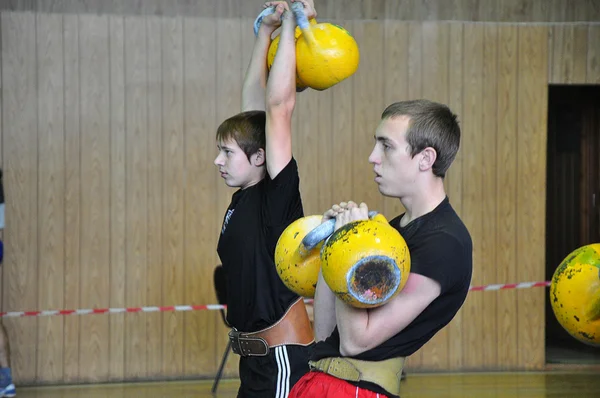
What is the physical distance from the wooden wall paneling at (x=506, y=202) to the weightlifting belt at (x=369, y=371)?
5.48 meters

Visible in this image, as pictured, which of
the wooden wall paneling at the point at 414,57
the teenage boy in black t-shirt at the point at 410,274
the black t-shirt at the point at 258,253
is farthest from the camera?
the wooden wall paneling at the point at 414,57

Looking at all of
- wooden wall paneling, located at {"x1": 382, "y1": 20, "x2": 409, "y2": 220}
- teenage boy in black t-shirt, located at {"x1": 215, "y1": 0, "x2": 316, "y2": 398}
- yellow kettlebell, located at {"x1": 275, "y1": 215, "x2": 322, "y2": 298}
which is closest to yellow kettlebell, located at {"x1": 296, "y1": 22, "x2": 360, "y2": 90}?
teenage boy in black t-shirt, located at {"x1": 215, "y1": 0, "x2": 316, "y2": 398}

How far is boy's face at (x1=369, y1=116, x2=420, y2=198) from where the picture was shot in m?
2.07

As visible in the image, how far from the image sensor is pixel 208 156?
700 centimetres

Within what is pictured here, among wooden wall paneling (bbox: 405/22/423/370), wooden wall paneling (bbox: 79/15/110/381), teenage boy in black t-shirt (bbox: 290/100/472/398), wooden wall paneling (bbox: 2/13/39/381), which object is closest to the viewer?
teenage boy in black t-shirt (bbox: 290/100/472/398)

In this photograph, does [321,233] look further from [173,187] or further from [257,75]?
[173,187]

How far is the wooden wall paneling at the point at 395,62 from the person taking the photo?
723 centimetres

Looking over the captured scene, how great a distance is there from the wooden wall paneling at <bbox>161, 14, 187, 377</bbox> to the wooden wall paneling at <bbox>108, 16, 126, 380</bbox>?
0.27 meters

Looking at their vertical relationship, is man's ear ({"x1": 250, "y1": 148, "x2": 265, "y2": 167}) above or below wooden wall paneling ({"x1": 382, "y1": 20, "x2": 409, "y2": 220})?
below

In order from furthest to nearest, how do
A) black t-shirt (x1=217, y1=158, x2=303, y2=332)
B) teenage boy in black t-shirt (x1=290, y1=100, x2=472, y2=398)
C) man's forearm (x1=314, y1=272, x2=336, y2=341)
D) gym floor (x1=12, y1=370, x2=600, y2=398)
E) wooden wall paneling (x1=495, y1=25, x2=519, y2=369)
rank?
wooden wall paneling (x1=495, y1=25, x2=519, y2=369) → gym floor (x1=12, y1=370, x2=600, y2=398) → black t-shirt (x1=217, y1=158, x2=303, y2=332) → man's forearm (x1=314, y1=272, x2=336, y2=341) → teenage boy in black t-shirt (x1=290, y1=100, x2=472, y2=398)

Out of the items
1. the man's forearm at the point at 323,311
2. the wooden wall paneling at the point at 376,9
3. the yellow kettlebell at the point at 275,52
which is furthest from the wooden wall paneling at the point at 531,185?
the man's forearm at the point at 323,311

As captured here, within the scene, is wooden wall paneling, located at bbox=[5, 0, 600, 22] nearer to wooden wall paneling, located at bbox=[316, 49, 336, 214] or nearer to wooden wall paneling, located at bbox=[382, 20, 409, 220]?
wooden wall paneling, located at bbox=[382, 20, 409, 220]

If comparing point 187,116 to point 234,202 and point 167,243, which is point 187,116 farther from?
point 234,202

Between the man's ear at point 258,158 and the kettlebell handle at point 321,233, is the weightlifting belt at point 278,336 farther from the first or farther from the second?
the kettlebell handle at point 321,233
